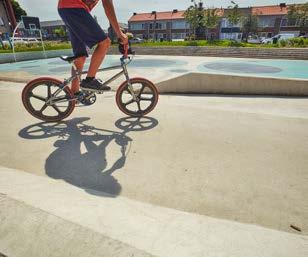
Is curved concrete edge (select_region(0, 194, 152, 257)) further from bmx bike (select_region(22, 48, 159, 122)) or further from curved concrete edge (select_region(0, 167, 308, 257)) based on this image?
bmx bike (select_region(22, 48, 159, 122))

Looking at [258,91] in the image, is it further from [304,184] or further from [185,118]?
[304,184]

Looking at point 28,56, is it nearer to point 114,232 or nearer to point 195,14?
point 114,232

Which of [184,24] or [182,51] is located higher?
[184,24]

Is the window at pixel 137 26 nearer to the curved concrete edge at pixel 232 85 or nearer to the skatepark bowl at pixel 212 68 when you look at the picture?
the skatepark bowl at pixel 212 68

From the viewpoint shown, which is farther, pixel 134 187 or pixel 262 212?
pixel 134 187

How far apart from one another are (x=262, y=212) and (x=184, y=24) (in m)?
71.9

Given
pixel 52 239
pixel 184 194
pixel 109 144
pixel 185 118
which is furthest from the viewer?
pixel 185 118

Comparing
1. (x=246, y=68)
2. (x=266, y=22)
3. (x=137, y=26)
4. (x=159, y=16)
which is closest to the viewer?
(x=246, y=68)

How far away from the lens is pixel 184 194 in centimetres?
221

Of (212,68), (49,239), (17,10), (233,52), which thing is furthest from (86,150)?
(17,10)

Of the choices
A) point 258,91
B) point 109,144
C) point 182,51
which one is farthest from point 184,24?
point 109,144

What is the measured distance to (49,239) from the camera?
1232mm

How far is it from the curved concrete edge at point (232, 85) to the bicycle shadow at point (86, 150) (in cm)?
299

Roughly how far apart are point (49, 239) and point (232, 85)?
6.56 metres
